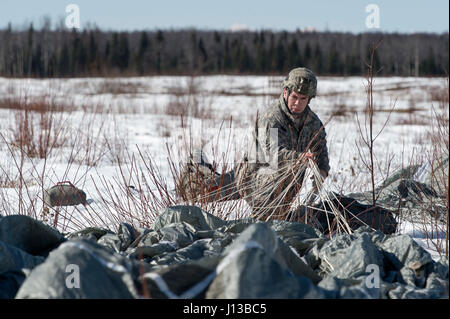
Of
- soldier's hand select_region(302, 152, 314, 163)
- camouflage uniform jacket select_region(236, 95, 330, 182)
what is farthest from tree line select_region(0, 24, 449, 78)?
soldier's hand select_region(302, 152, 314, 163)

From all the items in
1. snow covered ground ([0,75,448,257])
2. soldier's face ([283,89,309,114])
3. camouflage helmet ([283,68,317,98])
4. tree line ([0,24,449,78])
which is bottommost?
snow covered ground ([0,75,448,257])

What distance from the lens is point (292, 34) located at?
234ft

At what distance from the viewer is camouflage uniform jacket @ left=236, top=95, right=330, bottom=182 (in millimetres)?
4301

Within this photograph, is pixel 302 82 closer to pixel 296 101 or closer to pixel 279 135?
pixel 296 101

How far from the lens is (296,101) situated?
4.29 metres

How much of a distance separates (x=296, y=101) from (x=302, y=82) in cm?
18

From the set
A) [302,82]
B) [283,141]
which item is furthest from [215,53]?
[302,82]

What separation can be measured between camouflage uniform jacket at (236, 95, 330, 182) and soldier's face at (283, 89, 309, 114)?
0.06m

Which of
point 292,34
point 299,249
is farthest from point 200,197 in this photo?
point 292,34

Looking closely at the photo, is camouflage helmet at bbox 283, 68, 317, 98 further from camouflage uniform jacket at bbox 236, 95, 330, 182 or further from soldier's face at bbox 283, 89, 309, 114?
camouflage uniform jacket at bbox 236, 95, 330, 182

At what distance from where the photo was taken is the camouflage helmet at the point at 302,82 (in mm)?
4168
